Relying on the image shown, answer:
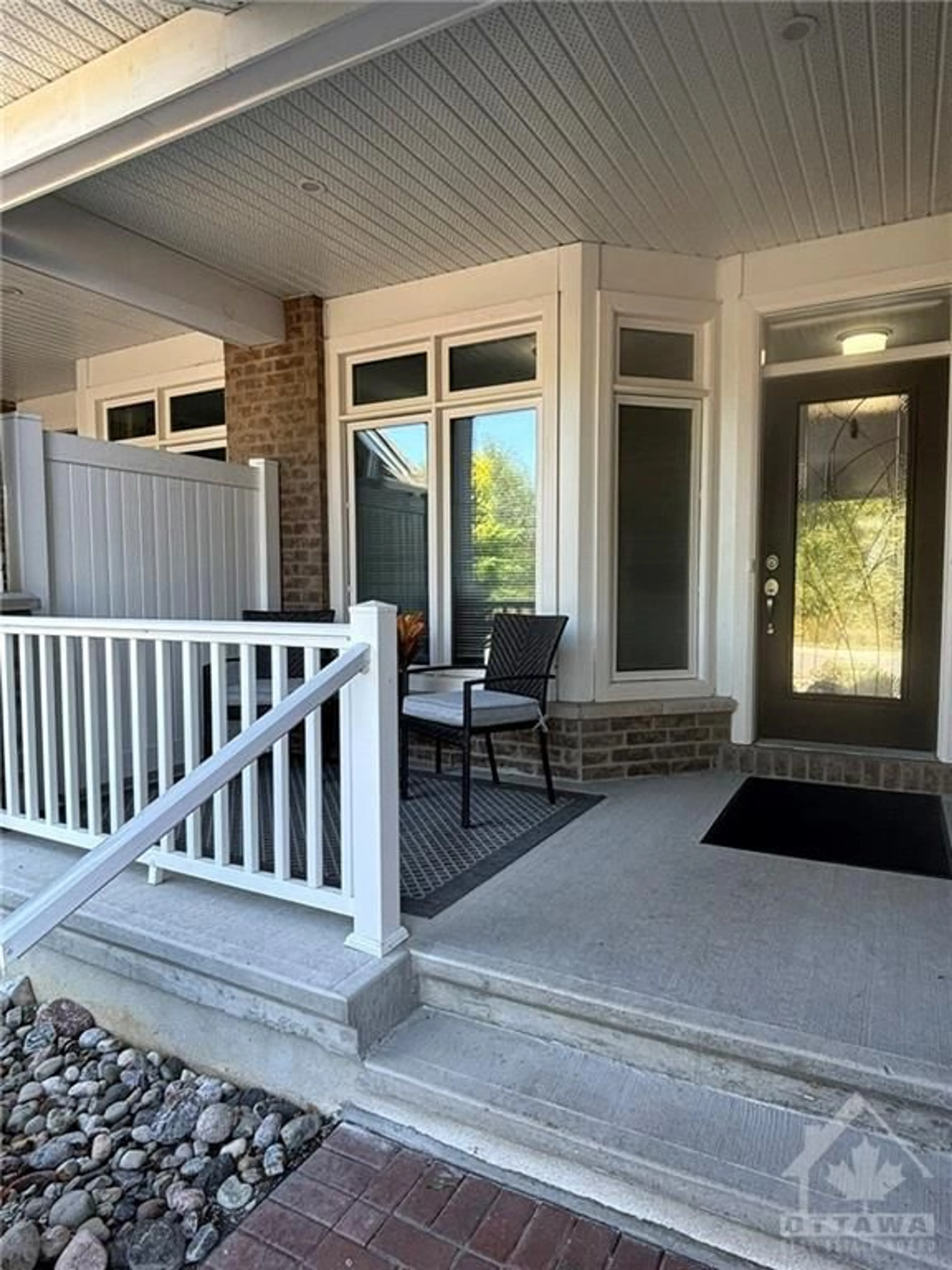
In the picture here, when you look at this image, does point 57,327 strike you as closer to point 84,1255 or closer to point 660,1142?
point 84,1255

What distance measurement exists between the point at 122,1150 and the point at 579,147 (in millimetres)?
3639

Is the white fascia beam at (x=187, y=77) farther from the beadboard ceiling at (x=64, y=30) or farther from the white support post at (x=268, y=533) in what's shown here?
the white support post at (x=268, y=533)

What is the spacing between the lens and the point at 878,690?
156 inches

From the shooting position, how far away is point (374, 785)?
2072 mm

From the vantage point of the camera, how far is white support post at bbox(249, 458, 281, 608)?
479cm

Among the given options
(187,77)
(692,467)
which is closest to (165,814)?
(187,77)

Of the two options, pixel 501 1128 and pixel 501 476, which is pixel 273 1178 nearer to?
pixel 501 1128

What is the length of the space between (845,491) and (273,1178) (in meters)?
3.80

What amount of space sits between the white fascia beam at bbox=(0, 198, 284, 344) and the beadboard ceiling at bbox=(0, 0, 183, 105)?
0.97m

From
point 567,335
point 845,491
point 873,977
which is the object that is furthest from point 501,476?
point 873,977

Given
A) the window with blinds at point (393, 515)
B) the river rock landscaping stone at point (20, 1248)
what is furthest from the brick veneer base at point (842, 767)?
the river rock landscaping stone at point (20, 1248)

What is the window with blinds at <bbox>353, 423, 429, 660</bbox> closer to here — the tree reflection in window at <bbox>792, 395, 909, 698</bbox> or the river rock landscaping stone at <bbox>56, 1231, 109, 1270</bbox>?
the tree reflection in window at <bbox>792, 395, 909, 698</bbox>

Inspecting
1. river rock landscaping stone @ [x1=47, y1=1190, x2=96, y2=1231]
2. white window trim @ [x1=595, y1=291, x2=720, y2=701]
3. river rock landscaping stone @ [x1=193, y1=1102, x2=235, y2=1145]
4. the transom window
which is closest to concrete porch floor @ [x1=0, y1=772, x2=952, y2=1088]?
river rock landscaping stone @ [x1=193, y1=1102, x2=235, y2=1145]

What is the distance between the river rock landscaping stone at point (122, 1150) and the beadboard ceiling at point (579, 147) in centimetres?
321
